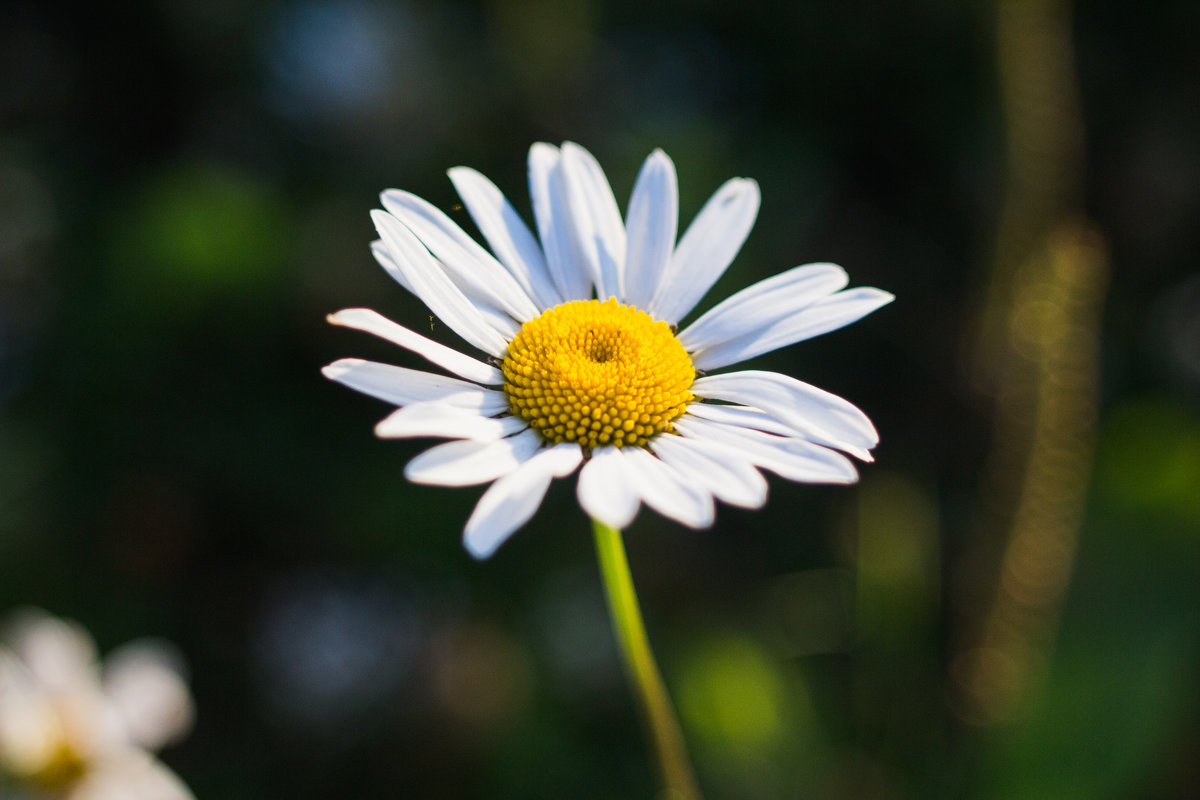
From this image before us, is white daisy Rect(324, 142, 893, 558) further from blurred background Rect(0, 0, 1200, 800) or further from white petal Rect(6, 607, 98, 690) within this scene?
white petal Rect(6, 607, 98, 690)

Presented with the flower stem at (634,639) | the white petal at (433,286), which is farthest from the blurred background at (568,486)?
the white petal at (433,286)

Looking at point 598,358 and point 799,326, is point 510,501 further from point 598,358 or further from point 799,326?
point 799,326

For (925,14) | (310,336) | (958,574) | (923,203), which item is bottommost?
(958,574)

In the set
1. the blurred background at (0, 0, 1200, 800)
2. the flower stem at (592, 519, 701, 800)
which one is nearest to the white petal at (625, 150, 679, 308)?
the flower stem at (592, 519, 701, 800)

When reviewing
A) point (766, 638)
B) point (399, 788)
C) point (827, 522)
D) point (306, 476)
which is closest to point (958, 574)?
point (827, 522)

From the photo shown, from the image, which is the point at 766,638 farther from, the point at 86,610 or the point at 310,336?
the point at 86,610

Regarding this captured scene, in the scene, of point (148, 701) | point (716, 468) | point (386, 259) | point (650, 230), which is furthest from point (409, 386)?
point (148, 701)
